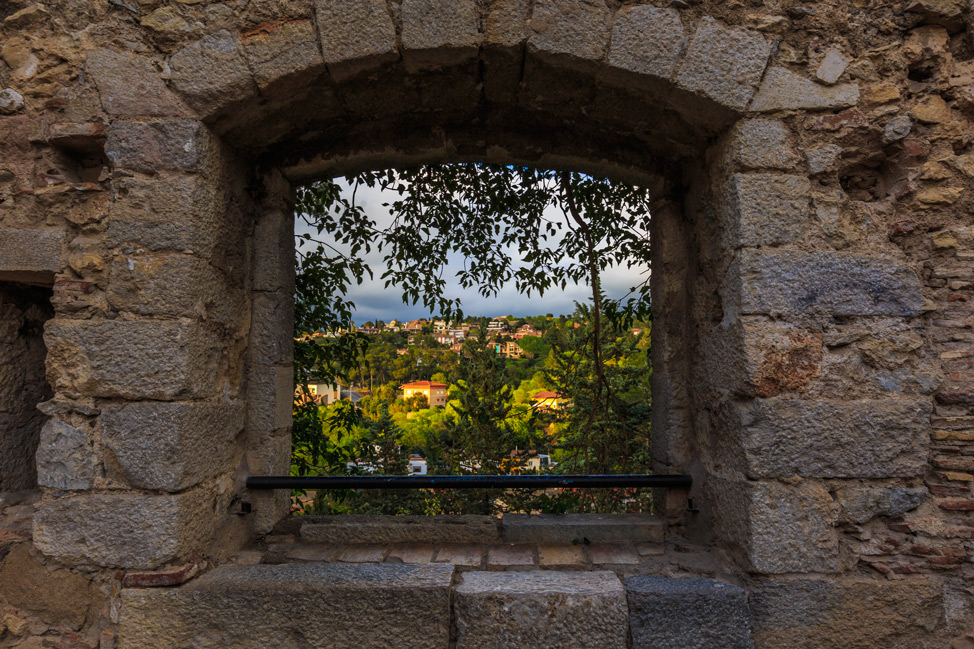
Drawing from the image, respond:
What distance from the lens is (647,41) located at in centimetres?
196

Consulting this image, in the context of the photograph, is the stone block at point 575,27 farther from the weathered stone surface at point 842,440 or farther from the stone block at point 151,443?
the stone block at point 151,443

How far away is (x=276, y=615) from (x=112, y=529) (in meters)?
0.66

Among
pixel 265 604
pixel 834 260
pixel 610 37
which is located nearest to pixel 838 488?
pixel 834 260

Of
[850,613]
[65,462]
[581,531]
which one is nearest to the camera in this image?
[850,613]

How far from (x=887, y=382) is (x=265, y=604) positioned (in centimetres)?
236

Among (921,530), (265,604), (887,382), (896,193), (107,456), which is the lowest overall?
(265,604)

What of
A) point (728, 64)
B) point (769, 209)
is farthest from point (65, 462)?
point (728, 64)

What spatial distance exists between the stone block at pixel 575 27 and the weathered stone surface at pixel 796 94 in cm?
63

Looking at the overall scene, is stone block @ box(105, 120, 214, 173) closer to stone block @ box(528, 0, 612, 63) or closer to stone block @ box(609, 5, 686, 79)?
stone block @ box(528, 0, 612, 63)

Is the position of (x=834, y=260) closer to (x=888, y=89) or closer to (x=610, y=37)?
(x=888, y=89)

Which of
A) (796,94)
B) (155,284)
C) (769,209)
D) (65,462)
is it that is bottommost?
(65,462)

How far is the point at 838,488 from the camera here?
182 centimetres

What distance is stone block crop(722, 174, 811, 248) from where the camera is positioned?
191 centimetres

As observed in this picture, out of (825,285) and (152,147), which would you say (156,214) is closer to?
(152,147)
